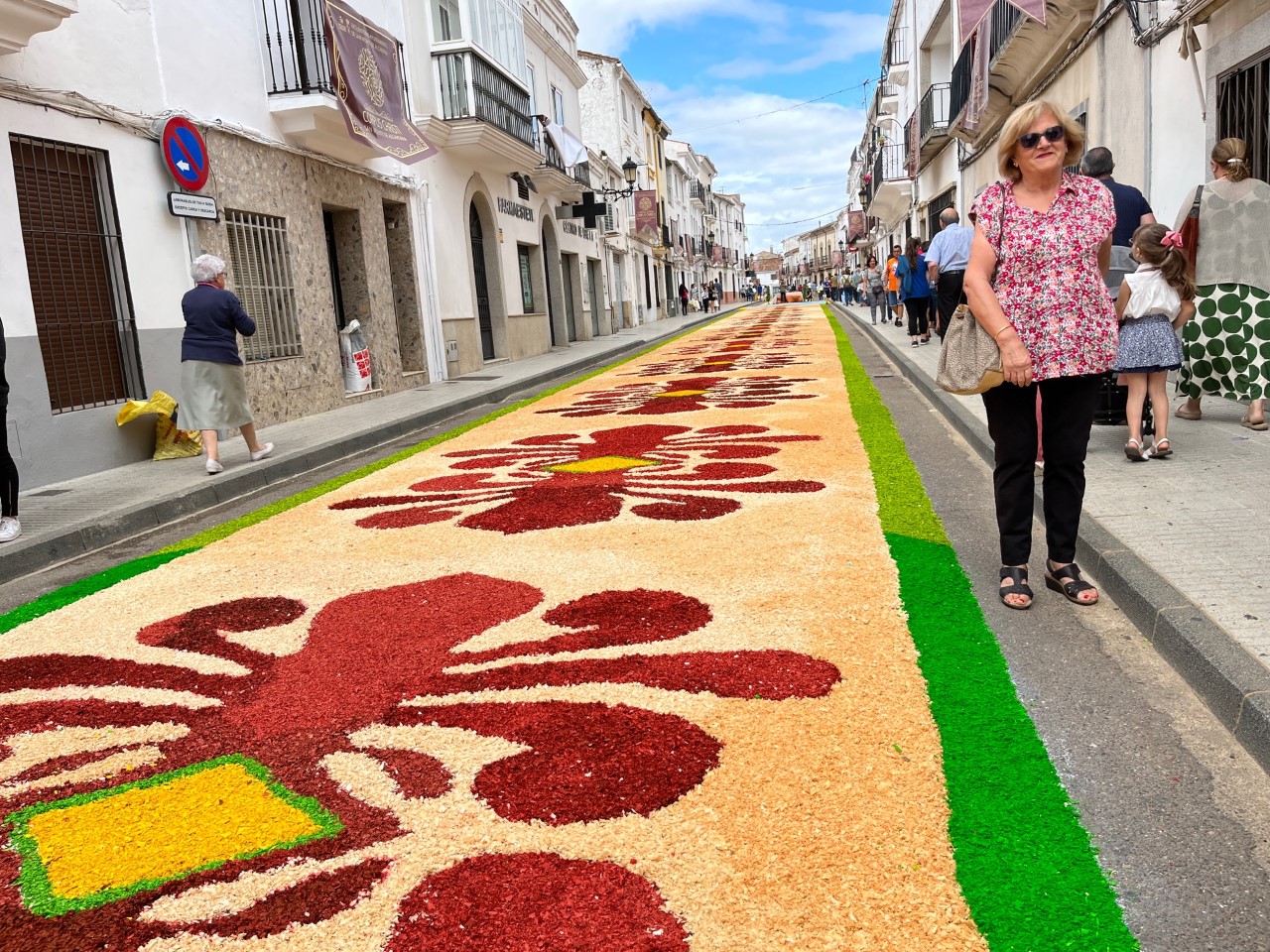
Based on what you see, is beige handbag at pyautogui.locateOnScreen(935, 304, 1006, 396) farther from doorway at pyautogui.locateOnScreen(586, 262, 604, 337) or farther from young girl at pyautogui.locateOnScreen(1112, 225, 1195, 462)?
doorway at pyautogui.locateOnScreen(586, 262, 604, 337)

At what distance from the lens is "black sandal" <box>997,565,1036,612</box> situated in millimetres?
3713

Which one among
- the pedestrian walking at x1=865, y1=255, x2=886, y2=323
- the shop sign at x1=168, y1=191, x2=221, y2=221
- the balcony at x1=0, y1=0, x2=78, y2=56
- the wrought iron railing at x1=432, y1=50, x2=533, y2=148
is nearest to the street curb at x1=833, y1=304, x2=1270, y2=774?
the balcony at x1=0, y1=0, x2=78, y2=56

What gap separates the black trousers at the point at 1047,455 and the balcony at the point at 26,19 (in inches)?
297

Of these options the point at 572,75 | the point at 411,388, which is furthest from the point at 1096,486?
the point at 572,75

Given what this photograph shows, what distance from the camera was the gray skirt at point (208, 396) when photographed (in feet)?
26.2

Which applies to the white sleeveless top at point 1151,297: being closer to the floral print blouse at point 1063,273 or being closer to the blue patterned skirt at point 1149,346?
the blue patterned skirt at point 1149,346

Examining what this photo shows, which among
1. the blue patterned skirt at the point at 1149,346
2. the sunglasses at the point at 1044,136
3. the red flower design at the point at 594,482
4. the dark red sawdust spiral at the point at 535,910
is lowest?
the dark red sawdust spiral at the point at 535,910

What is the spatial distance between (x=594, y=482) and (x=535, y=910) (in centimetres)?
462

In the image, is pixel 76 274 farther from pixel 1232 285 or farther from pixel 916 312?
pixel 916 312

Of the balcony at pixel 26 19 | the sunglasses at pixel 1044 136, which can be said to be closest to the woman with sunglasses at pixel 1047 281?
the sunglasses at pixel 1044 136

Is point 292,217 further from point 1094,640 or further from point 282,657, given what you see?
point 1094,640

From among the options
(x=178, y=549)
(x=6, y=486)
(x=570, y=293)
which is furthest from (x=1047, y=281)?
(x=570, y=293)

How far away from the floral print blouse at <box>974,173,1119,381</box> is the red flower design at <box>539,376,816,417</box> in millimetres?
6474

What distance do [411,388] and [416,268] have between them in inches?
87.7
